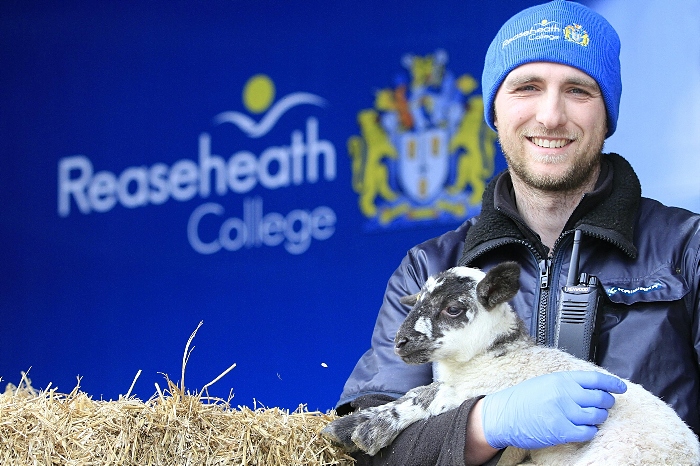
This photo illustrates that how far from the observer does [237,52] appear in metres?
5.54

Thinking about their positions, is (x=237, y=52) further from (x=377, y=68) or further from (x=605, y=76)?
(x=605, y=76)

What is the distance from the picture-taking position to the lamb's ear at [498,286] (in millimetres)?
2420

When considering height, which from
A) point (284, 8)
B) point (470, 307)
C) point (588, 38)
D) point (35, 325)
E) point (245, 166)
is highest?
point (284, 8)

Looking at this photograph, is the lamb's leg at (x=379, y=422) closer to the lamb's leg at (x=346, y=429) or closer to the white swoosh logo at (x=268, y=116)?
the lamb's leg at (x=346, y=429)

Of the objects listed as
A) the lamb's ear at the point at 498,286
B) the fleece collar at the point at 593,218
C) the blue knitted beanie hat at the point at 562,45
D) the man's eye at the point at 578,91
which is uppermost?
the blue knitted beanie hat at the point at 562,45

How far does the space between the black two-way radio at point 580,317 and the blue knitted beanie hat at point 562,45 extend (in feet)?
2.03

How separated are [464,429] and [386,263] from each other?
2728 millimetres

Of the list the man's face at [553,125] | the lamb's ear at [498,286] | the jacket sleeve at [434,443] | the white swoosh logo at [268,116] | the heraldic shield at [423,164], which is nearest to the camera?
the jacket sleeve at [434,443]

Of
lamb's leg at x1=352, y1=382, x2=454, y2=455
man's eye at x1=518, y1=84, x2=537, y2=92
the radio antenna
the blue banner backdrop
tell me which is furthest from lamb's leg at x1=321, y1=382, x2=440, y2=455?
the blue banner backdrop

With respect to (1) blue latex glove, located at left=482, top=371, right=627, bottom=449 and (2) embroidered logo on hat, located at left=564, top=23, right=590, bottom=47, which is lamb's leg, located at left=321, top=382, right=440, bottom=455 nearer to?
(1) blue latex glove, located at left=482, top=371, right=627, bottom=449

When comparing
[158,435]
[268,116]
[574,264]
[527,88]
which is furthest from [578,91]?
[268,116]

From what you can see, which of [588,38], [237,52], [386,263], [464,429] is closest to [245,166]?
[237,52]

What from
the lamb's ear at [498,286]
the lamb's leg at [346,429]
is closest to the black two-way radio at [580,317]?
the lamb's ear at [498,286]

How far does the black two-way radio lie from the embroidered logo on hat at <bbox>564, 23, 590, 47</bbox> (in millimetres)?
691
